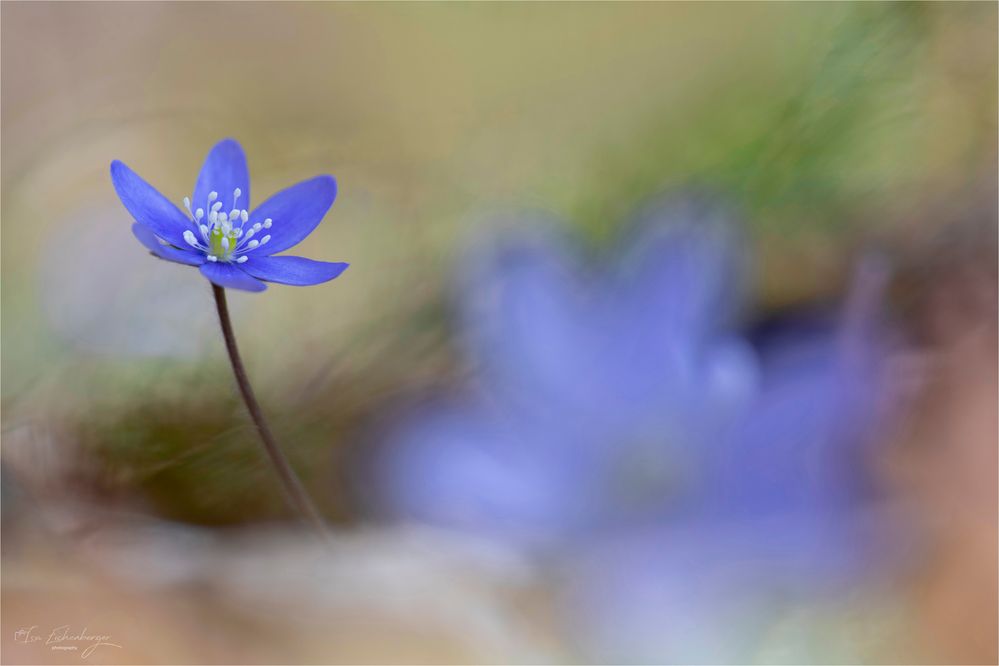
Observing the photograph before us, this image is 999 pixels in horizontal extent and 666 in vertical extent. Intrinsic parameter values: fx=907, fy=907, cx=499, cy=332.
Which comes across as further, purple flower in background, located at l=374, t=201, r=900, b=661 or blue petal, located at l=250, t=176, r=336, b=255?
purple flower in background, located at l=374, t=201, r=900, b=661

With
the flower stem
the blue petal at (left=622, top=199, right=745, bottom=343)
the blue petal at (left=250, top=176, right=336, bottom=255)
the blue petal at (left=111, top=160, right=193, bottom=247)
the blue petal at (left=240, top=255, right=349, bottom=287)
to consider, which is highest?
the blue petal at (left=622, top=199, right=745, bottom=343)

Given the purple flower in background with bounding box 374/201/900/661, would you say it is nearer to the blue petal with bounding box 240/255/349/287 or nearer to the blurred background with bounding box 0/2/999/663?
the blurred background with bounding box 0/2/999/663

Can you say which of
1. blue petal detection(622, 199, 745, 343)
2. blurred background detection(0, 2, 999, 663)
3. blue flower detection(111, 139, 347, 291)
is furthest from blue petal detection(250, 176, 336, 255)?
blue petal detection(622, 199, 745, 343)

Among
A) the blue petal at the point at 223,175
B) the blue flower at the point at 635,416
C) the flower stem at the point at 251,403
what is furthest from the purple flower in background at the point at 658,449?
the blue petal at the point at 223,175

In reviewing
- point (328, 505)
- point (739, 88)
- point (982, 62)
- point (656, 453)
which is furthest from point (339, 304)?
point (982, 62)

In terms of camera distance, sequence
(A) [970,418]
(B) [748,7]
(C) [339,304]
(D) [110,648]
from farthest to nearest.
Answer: (B) [748,7]
(C) [339,304]
(A) [970,418]
(D) [110,648]

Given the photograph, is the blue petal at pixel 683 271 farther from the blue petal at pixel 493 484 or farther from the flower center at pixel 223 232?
the flower center at pixel 223 232

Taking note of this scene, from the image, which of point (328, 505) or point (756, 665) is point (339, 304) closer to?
point (328, 505)

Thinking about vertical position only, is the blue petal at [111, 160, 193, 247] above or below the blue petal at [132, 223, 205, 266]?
above
